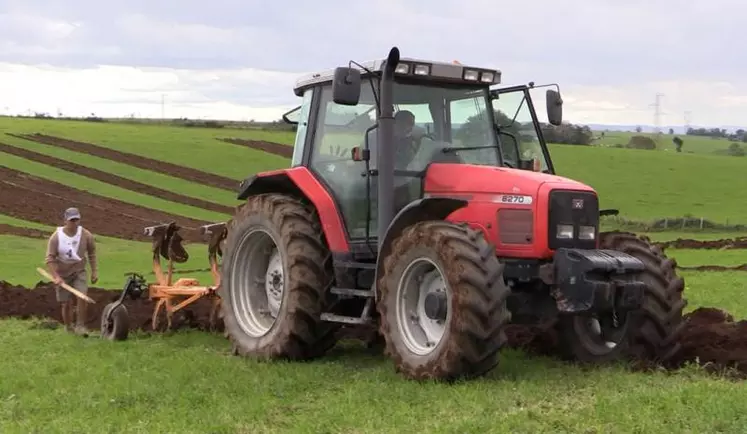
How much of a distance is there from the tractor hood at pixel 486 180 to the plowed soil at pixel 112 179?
31509 mm

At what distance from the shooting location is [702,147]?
89750 mm

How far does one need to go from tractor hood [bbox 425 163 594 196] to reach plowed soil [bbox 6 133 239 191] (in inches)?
1515

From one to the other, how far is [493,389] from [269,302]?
3.44 metres

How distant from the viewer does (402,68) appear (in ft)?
27.3

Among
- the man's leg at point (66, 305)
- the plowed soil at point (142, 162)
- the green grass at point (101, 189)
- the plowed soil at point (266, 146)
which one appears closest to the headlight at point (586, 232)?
the man's leg at point (66, 305)

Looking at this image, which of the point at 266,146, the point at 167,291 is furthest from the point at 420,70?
the point at 266,146

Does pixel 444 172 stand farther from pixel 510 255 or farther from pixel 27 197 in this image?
pixel 27 197

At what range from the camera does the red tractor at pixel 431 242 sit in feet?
24.1

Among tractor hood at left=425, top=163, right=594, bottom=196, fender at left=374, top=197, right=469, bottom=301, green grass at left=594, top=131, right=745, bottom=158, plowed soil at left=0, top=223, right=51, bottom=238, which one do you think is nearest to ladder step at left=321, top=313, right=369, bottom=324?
fender at left=374, top=197, right=469, bottom=301

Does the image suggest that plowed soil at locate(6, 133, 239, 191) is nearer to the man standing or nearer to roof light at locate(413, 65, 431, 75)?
the man standing

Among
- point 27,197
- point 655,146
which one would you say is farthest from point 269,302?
point 655,146

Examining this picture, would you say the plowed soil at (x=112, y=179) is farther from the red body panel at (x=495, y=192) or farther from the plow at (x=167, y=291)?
the red body panel at (x=495, y=192)

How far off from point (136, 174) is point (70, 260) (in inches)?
1409

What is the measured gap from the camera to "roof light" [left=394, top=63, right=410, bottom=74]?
8.30m
